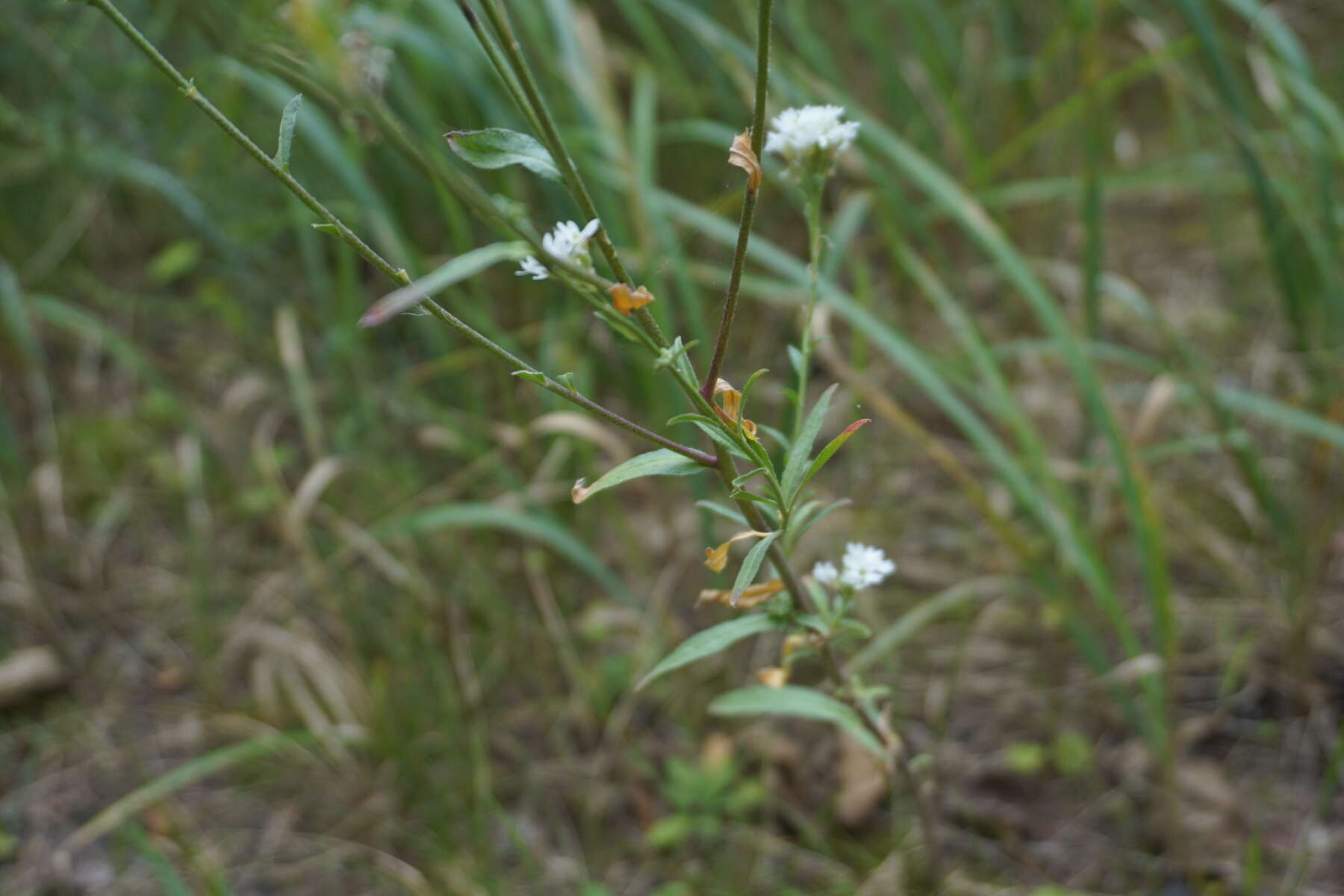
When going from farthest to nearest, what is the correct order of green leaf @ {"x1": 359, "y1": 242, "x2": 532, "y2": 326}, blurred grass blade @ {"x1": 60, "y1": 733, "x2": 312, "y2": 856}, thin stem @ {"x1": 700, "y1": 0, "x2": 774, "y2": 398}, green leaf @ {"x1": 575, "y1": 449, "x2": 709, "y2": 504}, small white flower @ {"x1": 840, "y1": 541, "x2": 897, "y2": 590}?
1. blurred grass blade @ {"x1": 60, "y1": 733, "x2": 312, "y2": 856}
2. small white flower @ {"x1": 840, "y1": 541, "x2": 897, "y2": 590}
3. green leaf @ {"x1": 575, "y1": 449, "x2": 709, "y2": 504}
4. thin stem @ {"x1": 700, "y1": 0, "x2": 774, "y2": 398}
5. green leaf @ {"x1": 359, "y1": 242, "x2": 532, "y2": 326}

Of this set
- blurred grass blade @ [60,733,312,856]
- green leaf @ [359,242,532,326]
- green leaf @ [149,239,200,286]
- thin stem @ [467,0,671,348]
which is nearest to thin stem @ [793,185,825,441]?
thin stem @ [467,0,671,348]

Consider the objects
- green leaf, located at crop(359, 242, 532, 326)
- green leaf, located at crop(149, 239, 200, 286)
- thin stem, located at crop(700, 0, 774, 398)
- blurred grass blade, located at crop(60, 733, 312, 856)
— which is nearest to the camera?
green leaf, located at crop(359, 242, 532, 326)

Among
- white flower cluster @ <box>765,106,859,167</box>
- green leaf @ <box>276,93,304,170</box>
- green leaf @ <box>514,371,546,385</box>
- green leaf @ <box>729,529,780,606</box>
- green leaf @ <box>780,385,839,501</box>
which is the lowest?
green leaf @ <box>729,529,780,606</box>

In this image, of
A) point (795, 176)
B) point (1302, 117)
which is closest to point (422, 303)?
point (795, 176)

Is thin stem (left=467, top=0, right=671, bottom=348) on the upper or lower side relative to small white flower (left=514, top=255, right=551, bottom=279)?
upper

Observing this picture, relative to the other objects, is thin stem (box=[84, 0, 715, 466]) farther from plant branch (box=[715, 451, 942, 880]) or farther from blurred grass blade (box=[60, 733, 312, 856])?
blurred grass blade (box=[60, 733, 312, 856])

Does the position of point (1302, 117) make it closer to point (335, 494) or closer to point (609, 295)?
point (609, 295)

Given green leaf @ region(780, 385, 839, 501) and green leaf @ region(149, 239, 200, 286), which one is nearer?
green leaf @ region(780, 385, 839, 501)

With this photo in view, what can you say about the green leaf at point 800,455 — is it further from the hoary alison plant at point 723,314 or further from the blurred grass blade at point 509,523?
the blurred grass blade at point 509,523
